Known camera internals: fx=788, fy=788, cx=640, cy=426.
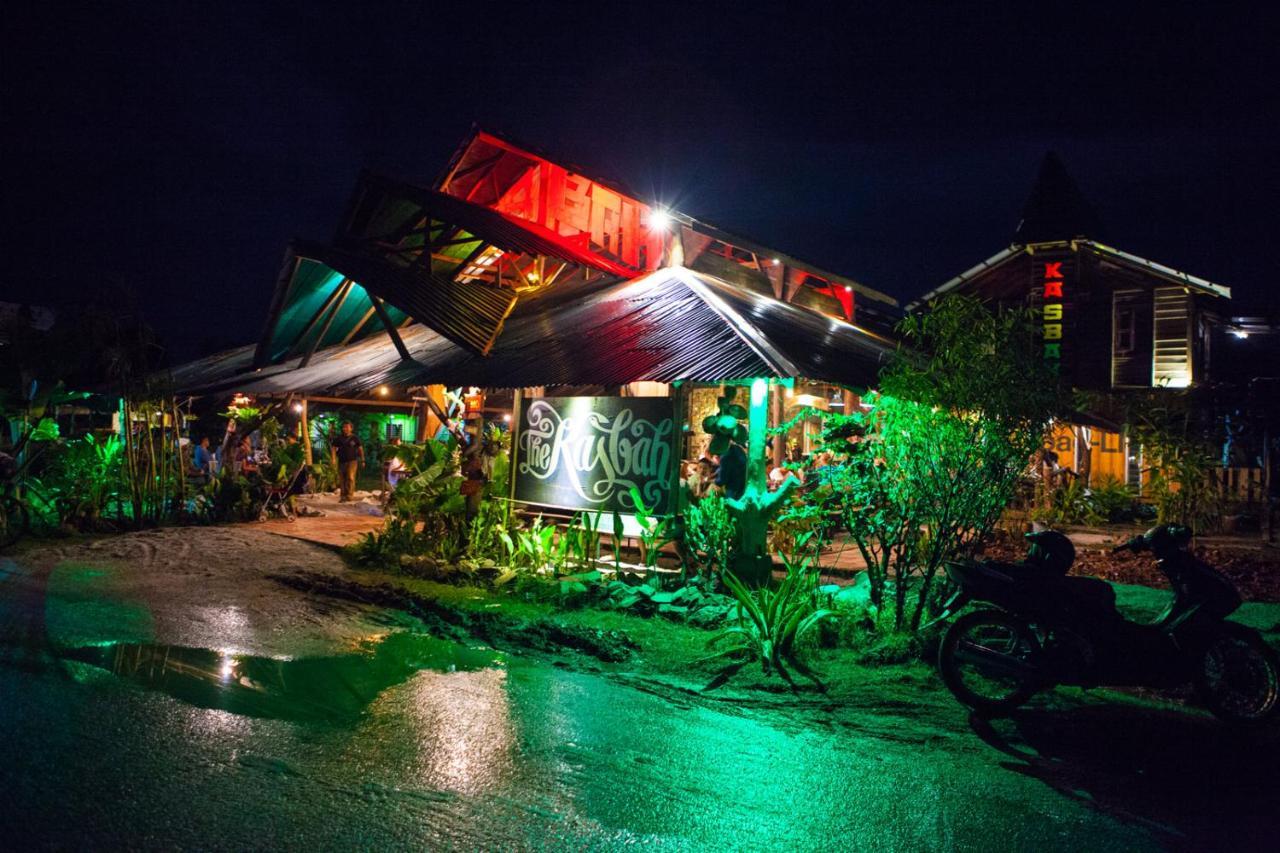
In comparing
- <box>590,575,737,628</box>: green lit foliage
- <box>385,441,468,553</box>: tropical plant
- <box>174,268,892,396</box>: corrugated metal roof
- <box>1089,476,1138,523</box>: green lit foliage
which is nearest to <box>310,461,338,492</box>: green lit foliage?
<box>174,268,892,396</box>: corrugated metal roof

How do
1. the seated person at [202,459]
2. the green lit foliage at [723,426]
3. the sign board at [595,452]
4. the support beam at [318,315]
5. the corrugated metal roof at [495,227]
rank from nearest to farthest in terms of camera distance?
the green lit foliage at [723,426]
the sign board at [595,452]
the corrugated metal roof at [495,227]
the support beam at [318,315]
the seated person at [202,459]

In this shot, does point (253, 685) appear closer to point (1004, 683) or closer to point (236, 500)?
point (1004, 683)

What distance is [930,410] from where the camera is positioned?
23.1 feet

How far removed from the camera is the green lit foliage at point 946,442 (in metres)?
6.80

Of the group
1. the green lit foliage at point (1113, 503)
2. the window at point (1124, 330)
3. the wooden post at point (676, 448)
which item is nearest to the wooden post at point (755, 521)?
the wooden post at point (676, 448)

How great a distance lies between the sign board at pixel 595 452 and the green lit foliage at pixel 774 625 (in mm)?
2549

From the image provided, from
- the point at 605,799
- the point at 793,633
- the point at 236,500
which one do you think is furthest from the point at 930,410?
the point at 236,500

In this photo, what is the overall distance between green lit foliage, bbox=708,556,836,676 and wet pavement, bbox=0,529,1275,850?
43.2 inches

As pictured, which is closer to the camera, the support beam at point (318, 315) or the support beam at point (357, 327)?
the support beam at point (318, 315)

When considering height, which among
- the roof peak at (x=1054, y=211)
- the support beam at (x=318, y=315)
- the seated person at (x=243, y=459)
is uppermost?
the roof peak at (x=1054, y=211)

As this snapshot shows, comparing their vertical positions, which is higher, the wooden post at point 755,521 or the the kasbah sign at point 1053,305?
the the kasbah sign at point 1053,305

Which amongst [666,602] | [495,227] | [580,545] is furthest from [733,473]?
[495,227]

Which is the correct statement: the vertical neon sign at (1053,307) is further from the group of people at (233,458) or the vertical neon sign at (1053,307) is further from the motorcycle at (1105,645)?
the group of people at (233,458)

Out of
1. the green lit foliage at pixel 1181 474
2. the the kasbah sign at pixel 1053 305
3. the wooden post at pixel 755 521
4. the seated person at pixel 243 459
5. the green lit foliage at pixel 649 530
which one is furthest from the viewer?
the the kasbah sign at pixel 1053 305
